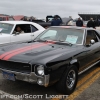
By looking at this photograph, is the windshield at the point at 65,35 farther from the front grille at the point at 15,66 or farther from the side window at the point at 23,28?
the side window at the point at 23,28

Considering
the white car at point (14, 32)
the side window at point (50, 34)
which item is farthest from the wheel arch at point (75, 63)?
the white car at point (14, 32)

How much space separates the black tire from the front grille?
739mm

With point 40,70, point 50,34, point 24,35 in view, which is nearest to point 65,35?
point 50,34

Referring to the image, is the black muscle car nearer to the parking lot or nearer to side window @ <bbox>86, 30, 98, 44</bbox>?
side window @ <bbox>86, 30, 98, 44</bbox>

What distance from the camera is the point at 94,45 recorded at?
5.46 metres

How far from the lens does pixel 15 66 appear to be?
3805 millimetres

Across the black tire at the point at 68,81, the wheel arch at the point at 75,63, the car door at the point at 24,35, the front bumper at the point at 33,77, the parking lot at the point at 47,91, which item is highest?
the car door at the point at 24,35

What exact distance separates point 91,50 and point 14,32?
3.84 m

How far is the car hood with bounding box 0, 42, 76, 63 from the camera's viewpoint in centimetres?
372

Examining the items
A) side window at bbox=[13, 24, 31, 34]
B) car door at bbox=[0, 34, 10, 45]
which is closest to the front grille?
car door at bbox=[0, 34, 10, 45]

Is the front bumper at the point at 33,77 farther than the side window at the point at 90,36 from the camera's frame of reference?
No

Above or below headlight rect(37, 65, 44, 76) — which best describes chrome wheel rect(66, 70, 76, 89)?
below

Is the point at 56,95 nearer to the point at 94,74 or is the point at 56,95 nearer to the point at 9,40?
the point at 94,74

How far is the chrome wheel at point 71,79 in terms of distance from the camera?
415 cm
